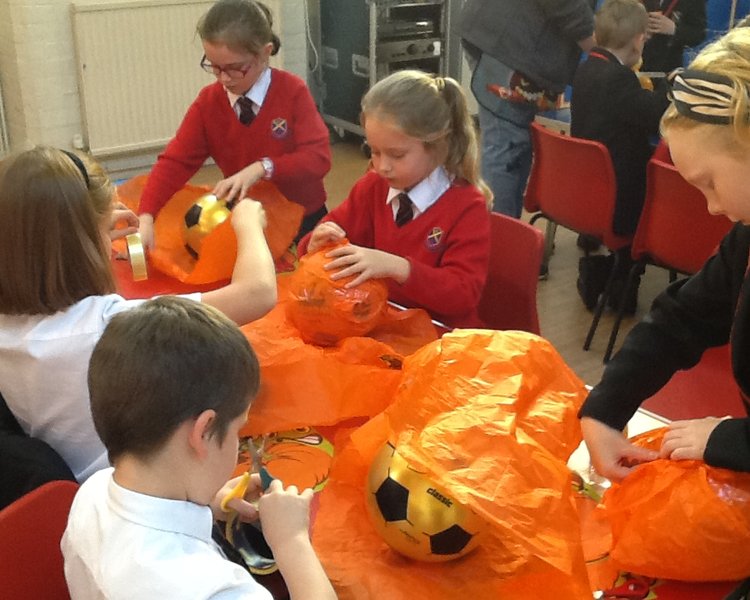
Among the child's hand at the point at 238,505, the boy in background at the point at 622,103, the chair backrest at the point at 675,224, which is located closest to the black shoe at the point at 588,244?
the boy in background at the point at 622,103

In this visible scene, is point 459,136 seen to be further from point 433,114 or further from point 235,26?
point 235,26

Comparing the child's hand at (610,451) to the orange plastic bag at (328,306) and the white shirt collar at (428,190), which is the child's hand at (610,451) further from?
the white shirt collar at (428,190)

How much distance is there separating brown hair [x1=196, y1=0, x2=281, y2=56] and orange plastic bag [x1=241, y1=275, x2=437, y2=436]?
963 mm

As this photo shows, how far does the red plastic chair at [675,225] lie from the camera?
2.30 metres

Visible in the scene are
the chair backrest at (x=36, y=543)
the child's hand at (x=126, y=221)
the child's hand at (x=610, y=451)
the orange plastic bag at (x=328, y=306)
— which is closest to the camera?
the chair backrest at (x=36, y=543)

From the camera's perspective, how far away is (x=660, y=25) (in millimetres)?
3209

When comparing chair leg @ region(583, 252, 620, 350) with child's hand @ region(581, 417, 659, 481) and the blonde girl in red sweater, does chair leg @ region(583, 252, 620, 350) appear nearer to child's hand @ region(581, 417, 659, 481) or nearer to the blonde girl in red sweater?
the blonde girl in red sweater

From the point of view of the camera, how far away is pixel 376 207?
1.84 metres

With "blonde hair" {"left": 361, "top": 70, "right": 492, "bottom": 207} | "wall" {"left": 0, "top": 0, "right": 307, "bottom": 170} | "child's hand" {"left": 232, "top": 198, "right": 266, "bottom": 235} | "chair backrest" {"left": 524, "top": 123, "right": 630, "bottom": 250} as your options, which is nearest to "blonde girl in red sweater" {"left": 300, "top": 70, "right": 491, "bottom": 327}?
"blonde hair" {"left": 361, "top": 70, "right": 492, "bottom": 207}

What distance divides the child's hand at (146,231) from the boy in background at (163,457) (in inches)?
38.9

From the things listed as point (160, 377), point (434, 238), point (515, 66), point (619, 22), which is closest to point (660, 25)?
point (619, 22)

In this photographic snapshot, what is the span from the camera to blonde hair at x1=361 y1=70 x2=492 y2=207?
5.48 ft

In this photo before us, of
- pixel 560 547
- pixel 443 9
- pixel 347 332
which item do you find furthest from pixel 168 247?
pixel 443 9

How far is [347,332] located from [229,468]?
22.0 inches
